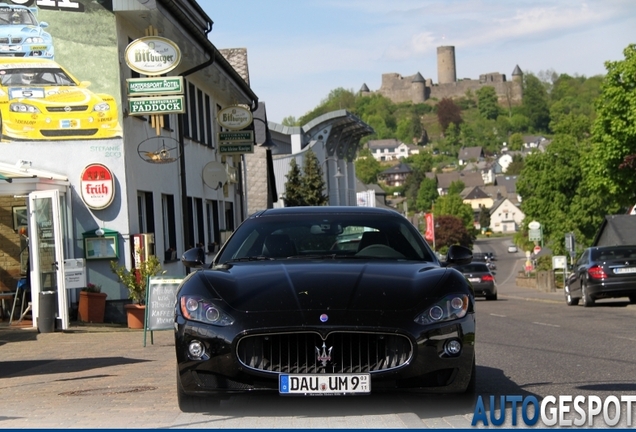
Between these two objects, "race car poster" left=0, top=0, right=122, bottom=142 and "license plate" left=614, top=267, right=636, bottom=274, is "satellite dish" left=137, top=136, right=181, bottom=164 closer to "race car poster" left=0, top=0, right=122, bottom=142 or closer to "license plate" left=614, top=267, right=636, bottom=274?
"race car poster" left=0, top=0, right=122, bottom=142

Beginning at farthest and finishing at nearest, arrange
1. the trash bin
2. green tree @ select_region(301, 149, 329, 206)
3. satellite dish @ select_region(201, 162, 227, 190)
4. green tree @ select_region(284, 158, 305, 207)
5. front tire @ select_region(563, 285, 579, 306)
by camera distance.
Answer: green tree @ select_region(301, 149, 329, 206), green tree @ select_region(284, 158, 305, 207), satellite dish @ select_region(201, 162, 227, 190), front tire @ select_region(563, 285, 579, 306), the trash bin

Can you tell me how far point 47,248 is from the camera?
18.7m

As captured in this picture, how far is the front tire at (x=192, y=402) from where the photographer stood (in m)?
7.49

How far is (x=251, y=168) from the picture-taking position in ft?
188

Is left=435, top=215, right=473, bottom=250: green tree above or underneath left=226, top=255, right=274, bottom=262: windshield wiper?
A: underneath

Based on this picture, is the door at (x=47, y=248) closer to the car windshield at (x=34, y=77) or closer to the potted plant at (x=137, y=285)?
the potted plant at (x=137, y=285)

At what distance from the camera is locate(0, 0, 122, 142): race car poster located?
2081 cm

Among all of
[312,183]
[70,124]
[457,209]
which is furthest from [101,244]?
[457,209]

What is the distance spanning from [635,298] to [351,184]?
70946mm

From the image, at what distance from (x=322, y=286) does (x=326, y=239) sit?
4.32 ft

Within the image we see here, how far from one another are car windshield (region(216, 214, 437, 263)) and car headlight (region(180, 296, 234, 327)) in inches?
45.7

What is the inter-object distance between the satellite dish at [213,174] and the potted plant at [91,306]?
31.2 feet

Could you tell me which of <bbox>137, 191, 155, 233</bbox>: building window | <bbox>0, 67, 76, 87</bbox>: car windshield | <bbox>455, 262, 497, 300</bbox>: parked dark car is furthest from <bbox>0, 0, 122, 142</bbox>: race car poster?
<bbox>455, 262, 497, 300</bbox>: parked dark car

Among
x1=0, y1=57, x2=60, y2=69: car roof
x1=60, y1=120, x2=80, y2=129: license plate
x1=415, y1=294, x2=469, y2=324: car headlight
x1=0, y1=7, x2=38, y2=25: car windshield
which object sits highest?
x1=0, y1=7, x2=38, y2=25: car windshield
